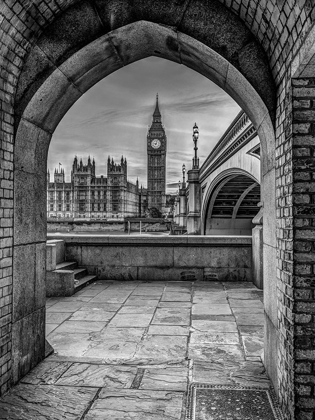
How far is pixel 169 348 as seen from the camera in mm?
4992

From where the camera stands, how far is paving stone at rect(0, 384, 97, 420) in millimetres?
3326

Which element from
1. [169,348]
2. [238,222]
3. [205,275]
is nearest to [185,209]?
[238,222]

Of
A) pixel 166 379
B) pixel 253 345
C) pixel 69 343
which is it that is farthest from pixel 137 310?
pixel 166 379

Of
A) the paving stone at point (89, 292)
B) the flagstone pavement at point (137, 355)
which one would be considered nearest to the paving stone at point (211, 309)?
the flagstone pavement at point (137, 355)

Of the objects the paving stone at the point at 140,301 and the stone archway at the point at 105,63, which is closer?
the stone archway at the point at 105,63

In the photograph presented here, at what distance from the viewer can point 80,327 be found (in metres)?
5.97

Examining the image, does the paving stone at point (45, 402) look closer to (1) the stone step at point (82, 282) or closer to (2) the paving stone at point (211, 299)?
(2) the paving stone at point (211, 299)

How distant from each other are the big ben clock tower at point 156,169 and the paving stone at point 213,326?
133m

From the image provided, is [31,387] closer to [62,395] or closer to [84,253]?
[62,395]

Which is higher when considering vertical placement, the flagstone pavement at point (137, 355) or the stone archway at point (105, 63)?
the stone archway at point (105, 63)

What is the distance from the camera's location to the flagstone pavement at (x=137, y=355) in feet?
11.5

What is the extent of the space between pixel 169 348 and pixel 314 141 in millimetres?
3253

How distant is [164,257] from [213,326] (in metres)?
4.30

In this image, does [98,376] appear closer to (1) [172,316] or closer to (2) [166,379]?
(2) [166,379]
